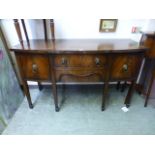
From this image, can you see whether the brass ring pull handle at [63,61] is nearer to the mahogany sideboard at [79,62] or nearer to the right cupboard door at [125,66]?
the mahogany sideboard at [79,62]

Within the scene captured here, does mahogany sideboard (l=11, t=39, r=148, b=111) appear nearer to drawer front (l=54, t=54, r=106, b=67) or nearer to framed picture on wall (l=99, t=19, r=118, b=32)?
drawer front (l=54, t=54, r=106, b=67)

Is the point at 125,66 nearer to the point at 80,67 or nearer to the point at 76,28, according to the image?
the point at 80,67

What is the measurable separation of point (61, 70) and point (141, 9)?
36.8 inches

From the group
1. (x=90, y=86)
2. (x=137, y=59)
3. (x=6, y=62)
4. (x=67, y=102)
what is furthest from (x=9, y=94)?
(x=137, y=59)

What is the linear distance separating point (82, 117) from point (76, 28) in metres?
1.16

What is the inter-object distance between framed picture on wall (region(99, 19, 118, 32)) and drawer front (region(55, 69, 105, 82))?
0.67 metres

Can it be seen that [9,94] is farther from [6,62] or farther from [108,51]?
[108,51]

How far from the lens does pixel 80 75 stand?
1385mm

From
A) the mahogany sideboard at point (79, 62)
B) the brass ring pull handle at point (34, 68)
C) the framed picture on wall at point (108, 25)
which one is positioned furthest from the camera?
the framed picture on wall at point (108, 25)

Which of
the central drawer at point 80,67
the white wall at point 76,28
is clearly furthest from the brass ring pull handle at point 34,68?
the white wall at point 76,28

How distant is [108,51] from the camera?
1232 mm

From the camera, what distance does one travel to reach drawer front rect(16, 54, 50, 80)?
1.31 metres

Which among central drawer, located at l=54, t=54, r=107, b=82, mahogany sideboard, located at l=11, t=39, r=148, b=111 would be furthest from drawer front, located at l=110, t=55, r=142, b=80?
central drawer, located at l=54, t=54, r=107, b=82

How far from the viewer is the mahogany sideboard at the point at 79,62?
125cm
